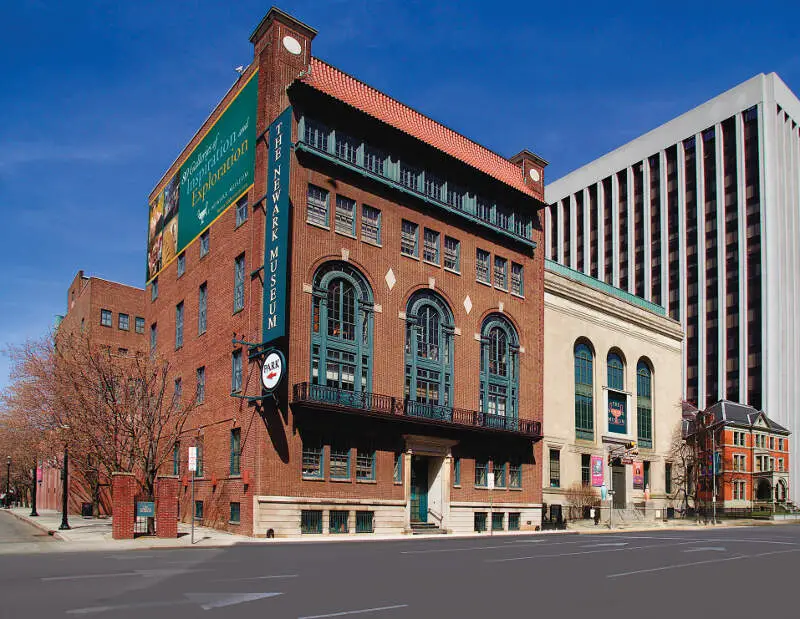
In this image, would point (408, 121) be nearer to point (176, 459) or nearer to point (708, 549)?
point (176, 459)

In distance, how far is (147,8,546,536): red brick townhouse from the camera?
1438 inches

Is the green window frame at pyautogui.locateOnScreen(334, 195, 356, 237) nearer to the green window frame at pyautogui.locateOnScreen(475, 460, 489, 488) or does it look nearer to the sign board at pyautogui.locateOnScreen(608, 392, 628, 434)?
the green window frame at pyautogui.locateOnScreen(475, 460, 489, 488)

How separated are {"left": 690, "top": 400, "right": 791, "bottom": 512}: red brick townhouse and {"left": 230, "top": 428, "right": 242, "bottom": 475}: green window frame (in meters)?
54.7

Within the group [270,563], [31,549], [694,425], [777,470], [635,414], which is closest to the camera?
[270,563]

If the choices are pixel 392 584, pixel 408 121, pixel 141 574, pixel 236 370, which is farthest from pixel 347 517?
pixel 392 584

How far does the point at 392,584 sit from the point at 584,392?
140 feet

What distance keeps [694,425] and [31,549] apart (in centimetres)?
6689

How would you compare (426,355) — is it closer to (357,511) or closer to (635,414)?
(357,511)

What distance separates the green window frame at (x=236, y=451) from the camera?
122ft

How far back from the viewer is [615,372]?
60875 mm

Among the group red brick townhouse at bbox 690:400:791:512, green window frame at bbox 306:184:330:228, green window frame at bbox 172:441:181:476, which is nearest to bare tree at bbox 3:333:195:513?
green window frame at bbox 172:441:181:476

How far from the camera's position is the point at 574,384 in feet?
182

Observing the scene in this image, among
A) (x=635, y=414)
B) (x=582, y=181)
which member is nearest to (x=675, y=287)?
(x=582, y=181)

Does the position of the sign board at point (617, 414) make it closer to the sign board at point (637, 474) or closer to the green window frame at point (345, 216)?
the sign board at point (637, 474)
